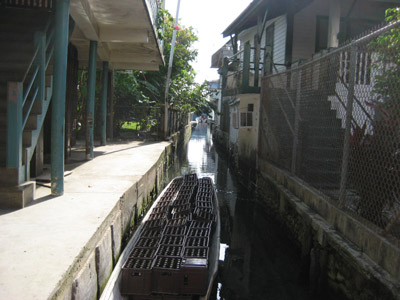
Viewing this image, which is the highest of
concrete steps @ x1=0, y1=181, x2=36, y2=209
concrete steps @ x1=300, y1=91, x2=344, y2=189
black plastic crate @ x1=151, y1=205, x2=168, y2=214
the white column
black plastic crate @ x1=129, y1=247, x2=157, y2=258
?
the white column

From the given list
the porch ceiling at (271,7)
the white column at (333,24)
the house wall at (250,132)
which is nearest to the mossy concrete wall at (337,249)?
the house wall at (250,132)

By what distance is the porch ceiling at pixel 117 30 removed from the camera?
7266 mm

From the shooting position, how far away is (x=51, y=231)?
3.83 metres

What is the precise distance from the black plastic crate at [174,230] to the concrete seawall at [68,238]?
2.11 feet

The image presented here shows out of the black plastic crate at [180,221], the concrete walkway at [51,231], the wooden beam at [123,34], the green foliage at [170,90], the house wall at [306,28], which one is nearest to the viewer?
the concrete walkway at [51,231]

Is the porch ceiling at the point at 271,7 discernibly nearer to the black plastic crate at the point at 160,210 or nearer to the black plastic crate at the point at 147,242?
the black plastic crate at the point at 160,210

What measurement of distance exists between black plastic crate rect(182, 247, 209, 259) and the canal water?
942mm

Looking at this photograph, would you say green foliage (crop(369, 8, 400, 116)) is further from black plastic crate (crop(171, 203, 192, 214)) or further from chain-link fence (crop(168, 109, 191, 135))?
chain-link fence (crop(168, 109, 191, 135))

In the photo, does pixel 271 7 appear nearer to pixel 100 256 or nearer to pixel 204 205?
pixel 204 205

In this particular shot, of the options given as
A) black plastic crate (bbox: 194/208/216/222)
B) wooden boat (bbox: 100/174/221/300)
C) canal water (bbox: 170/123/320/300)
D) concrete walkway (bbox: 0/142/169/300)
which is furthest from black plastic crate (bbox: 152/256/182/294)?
black plastic crate (bbox: 194/208/216/222)

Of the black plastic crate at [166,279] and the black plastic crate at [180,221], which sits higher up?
the black plastic crate at [180,221]

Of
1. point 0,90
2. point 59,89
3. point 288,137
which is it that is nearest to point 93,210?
point 59,89

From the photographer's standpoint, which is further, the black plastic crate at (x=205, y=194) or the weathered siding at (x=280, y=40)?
the weathered siding at (x=280, y=40)

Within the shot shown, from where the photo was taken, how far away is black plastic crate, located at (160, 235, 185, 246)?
15.5 ft
